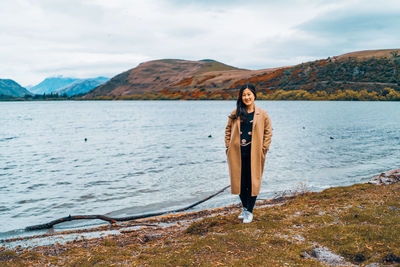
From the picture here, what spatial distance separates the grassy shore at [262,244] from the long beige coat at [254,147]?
99 cm

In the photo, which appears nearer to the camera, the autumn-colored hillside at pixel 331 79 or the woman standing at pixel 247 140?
the woman standing at pixel 247 140

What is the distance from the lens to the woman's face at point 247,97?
6227 millimetres

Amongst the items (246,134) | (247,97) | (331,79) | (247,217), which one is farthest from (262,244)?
(331,79)

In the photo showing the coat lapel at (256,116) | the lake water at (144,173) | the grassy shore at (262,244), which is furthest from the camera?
the lake water at (144,173)

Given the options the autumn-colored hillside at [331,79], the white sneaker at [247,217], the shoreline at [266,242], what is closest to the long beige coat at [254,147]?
the white sneaker at [247,217]

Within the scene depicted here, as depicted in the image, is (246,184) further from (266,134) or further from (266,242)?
(266,242)

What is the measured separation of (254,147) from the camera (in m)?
6.25

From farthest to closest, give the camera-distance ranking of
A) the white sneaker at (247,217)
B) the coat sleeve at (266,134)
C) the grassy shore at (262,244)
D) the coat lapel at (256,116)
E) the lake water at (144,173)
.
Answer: the lake water at (144,173)
the white sneaker at (247,217)
the coat sleeve at (266,134)
the coat lapel at (256,116)
the grassy shore at (262,244)

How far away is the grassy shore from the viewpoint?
4.80 metres

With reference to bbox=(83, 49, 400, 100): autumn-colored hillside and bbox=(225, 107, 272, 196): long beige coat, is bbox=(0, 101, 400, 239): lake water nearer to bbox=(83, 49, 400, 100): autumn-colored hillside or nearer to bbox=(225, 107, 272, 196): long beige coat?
bbox=(225, 107, 272, 196): long beige coat

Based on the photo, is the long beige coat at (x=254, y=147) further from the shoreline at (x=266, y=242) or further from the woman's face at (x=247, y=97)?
the shoreline at (x=266, y=242)

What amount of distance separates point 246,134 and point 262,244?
206 cm

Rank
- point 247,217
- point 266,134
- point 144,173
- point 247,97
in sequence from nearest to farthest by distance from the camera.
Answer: point 247,97 → point 266,134 → point 247,217 → point 144,173

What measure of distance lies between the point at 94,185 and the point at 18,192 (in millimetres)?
3244
